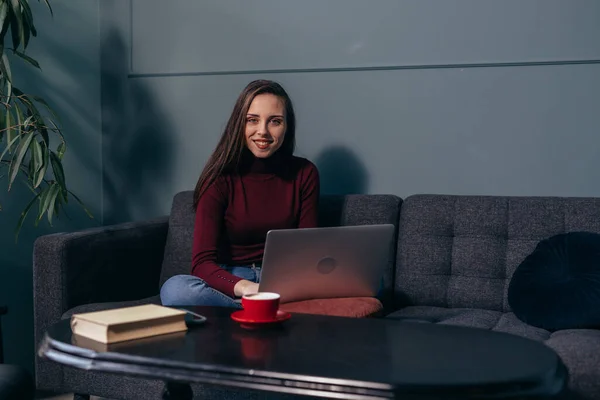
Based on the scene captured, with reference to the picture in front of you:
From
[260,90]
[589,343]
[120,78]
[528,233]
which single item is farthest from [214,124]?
[589,343]

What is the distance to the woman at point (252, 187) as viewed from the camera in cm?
241

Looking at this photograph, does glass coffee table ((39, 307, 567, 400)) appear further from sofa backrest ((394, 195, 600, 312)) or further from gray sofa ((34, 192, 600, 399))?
Result: sofa backrest ((394, 195, 600, 312))

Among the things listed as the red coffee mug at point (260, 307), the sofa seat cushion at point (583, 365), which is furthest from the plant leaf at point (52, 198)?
the sofa seat cushion at point (583, 365)

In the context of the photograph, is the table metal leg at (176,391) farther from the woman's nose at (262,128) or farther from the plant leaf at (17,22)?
the plant leaf at (17,22)

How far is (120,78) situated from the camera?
3.37 metres

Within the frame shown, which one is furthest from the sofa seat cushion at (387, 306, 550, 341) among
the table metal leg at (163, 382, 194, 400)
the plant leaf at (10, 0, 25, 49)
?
the plant leaf at (10, 0, 25, 49)

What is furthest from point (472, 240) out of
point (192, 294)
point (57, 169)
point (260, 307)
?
point (57, 169)

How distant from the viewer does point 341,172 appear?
295 centimetres

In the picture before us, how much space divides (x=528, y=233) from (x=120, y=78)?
1.91 meters

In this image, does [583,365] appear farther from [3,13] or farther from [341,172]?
[3,13]

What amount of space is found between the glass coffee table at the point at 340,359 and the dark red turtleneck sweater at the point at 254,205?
2.54 ft

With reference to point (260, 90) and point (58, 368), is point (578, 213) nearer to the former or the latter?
point (260, 90)

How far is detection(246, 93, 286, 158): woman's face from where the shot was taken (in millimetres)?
2424

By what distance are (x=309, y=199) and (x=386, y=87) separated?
0.64 meters
